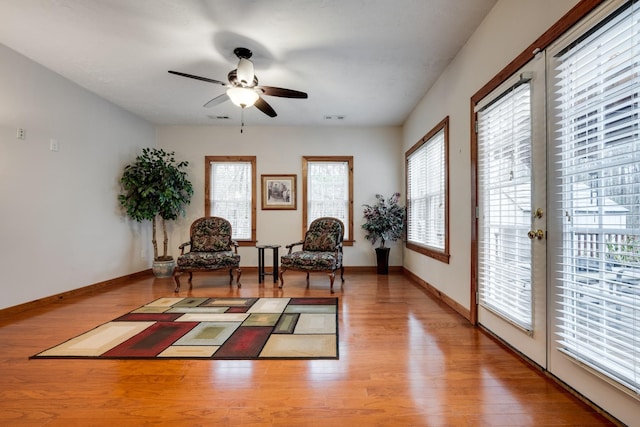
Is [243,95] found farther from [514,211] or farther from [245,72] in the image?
[514,211]

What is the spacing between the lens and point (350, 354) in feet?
7.38

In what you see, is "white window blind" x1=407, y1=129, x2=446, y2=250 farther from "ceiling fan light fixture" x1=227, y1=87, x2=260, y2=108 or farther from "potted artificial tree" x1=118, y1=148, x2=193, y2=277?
"potted artificial tree" x1=118, y1=148, x2=193, y2=277

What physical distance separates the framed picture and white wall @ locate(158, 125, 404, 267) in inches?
4.1

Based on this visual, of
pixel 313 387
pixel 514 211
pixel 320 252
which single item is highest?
pixel 514 211

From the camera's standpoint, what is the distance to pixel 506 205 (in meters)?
2.37

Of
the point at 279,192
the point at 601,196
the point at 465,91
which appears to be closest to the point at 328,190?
the point at 279,192

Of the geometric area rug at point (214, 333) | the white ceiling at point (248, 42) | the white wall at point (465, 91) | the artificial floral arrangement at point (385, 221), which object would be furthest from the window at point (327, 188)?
the geometric area rug at point (214, 333)

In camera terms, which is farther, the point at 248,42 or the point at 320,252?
the point at 320,252

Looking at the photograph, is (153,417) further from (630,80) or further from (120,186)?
(120,186)

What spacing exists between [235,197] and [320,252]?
2187mm

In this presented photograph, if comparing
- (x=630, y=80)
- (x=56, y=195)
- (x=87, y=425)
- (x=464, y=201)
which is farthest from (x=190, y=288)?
(x=630, y=80)

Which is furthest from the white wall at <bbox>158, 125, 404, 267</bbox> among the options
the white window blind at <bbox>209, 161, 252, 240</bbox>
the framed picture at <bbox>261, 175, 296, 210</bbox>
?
the white window blind at <bbox>209, 161, 252, 240</bbox>

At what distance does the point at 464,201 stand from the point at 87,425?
3321 millimetres

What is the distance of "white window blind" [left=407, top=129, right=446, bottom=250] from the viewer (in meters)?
3.90
